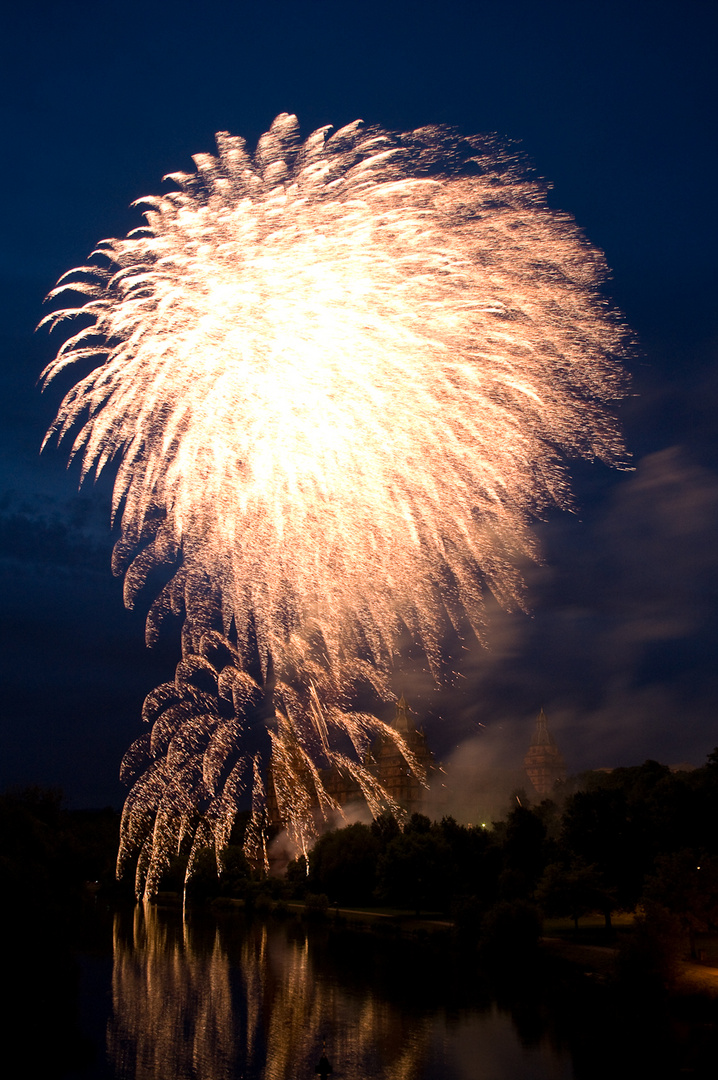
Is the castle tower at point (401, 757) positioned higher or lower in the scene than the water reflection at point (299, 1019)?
higher

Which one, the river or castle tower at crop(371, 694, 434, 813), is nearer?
the river

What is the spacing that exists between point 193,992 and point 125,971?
309 inches

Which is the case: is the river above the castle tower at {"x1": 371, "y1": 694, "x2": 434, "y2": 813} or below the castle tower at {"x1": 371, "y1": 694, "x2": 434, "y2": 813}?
below

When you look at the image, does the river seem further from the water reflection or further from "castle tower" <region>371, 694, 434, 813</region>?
"castle tower" <region>371, 694, 434, 813</region>

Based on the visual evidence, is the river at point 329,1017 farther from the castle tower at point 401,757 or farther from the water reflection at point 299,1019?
the castle tower at point 401,757

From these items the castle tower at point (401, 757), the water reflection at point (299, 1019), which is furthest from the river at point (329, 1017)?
the castle tower at point (401, 757)

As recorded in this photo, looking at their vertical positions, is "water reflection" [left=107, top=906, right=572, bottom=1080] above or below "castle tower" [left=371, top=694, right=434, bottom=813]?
below

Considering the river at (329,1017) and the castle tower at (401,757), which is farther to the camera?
the castle tower at (401,757)

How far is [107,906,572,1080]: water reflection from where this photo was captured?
3028 centimetres

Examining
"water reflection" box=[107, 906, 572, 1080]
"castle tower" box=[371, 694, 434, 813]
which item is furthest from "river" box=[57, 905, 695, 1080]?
"castle tower" box=[371, 694, 434, 813]

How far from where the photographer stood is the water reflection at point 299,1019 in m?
30.3

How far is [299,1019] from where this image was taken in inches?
1475

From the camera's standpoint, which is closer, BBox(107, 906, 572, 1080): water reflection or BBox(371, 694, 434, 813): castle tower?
BBox(107, 906, 572, 1080): water reflection

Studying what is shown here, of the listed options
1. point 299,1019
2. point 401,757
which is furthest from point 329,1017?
point 401,757
